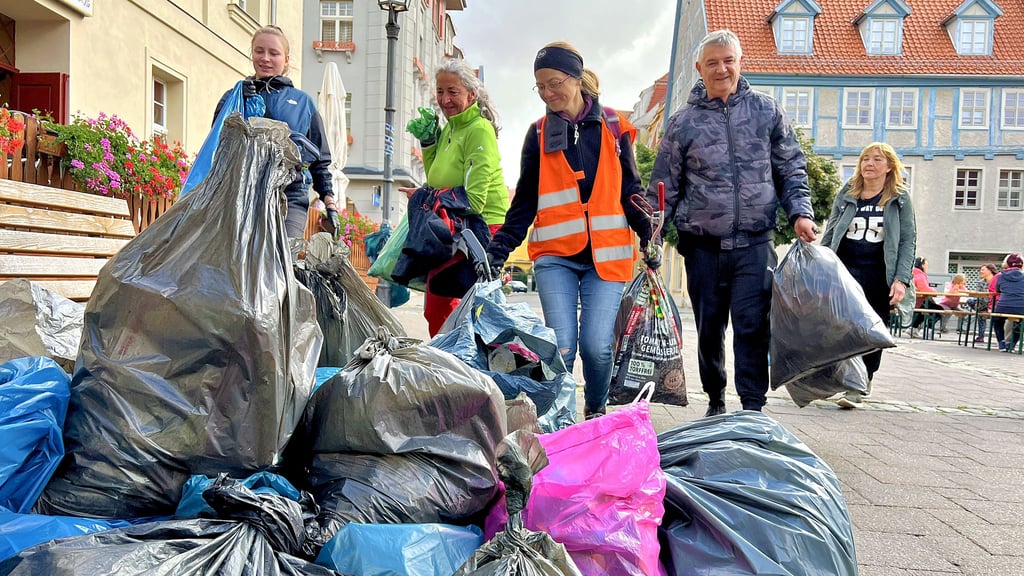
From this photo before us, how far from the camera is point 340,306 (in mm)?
2490

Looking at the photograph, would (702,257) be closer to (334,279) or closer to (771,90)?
(334,279)

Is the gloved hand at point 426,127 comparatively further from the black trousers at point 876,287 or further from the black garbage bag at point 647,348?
the black trousers at point 876,287

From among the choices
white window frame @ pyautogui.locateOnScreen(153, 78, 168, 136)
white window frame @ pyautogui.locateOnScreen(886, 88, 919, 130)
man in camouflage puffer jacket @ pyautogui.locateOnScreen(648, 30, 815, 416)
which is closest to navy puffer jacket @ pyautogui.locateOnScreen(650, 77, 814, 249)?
man in camouflage puffer jacket @ pyautogui.locateOnScreen(648, 30, 815, 416)

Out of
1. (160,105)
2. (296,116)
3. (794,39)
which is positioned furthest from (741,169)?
(794,39)

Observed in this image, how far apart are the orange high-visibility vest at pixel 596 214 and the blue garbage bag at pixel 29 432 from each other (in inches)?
81.6

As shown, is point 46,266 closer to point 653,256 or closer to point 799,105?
point 653,256

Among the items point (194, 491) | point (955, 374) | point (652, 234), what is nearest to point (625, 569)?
point (194, 491)

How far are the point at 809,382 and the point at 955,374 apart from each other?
5.57m

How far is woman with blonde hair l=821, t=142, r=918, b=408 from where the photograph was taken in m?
4.73

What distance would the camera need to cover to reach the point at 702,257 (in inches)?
142

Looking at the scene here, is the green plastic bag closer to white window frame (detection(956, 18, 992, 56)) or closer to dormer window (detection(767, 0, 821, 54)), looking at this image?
dormer window (detection(767, 0, 821, 54))

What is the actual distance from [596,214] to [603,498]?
1784mm

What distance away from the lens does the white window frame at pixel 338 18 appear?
80.9 feet

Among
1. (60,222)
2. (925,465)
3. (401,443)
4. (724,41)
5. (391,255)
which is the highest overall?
(724,41)
